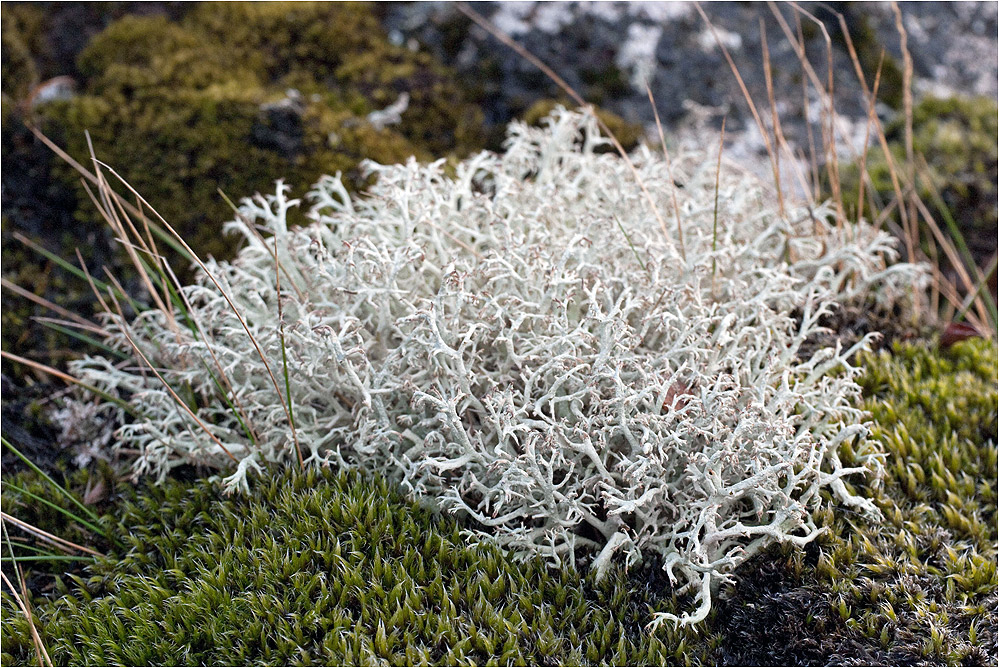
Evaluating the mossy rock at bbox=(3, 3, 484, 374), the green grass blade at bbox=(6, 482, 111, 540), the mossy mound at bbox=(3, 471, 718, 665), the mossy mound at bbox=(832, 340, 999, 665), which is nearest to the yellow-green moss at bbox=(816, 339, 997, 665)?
the mossy mound at bbox=(832, 340, 999, 665)

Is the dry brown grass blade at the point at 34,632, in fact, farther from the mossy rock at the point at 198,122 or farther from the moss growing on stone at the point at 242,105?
the moss growing on stone at the point at 242,105

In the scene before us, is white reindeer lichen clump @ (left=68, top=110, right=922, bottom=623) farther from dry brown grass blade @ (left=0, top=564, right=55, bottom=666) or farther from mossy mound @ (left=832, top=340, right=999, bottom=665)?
dry brown grass blade @ (left=0, top=564, right=55, bottom=666)

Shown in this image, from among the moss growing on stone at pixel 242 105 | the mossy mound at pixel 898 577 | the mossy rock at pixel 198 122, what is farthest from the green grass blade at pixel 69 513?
the mossy mound at pixel 898 577

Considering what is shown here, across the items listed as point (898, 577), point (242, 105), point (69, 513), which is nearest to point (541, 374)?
point (898, 577)

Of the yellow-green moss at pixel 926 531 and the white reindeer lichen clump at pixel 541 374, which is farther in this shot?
the white reindeer lichen clump at pixel 541 374

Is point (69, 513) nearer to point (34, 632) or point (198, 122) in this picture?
point (34, 632)

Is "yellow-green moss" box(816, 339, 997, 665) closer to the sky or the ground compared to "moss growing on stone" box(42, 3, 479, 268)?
closer to the ground

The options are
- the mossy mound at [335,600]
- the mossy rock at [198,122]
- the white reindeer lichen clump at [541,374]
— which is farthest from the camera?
the mossy rock at [198,122]
